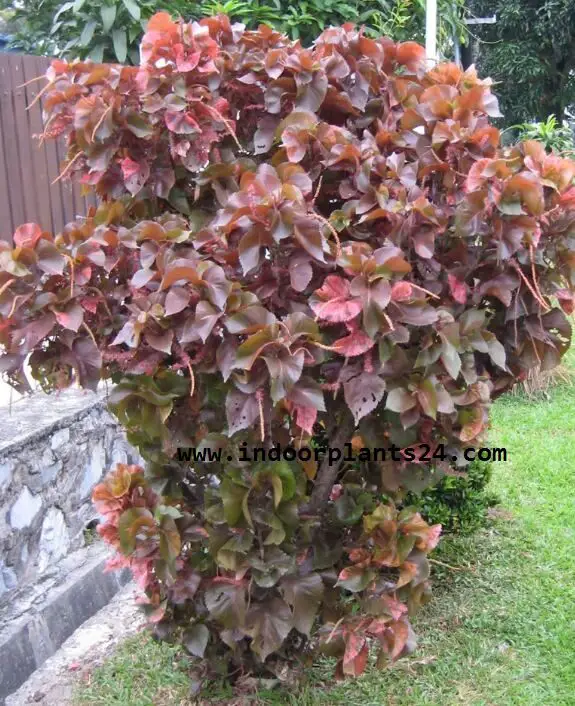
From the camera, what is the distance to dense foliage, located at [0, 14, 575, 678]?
1.64 meters

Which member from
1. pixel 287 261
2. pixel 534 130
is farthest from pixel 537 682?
pixel 534 130

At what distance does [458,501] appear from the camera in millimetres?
3307

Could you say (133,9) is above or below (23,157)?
above

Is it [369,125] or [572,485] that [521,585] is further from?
[369,125]

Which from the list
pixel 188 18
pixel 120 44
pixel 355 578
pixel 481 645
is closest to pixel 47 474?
pixel 355 578

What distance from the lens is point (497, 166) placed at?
1.66m

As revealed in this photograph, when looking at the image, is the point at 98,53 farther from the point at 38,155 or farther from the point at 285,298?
the point at 285,298

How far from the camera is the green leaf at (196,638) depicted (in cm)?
220

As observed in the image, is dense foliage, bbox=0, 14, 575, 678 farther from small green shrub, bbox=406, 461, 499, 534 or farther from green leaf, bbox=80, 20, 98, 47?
green leaf, bbox=80, 20, 98, 47

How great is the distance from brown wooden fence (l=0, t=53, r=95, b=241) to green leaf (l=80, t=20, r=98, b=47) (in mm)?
335

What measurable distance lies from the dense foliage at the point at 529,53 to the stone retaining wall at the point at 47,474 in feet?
43.0

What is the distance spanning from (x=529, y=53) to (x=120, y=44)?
39.2 ft

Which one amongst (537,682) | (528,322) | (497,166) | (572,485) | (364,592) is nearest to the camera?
(497,166)

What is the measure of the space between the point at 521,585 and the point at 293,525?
1587mm
